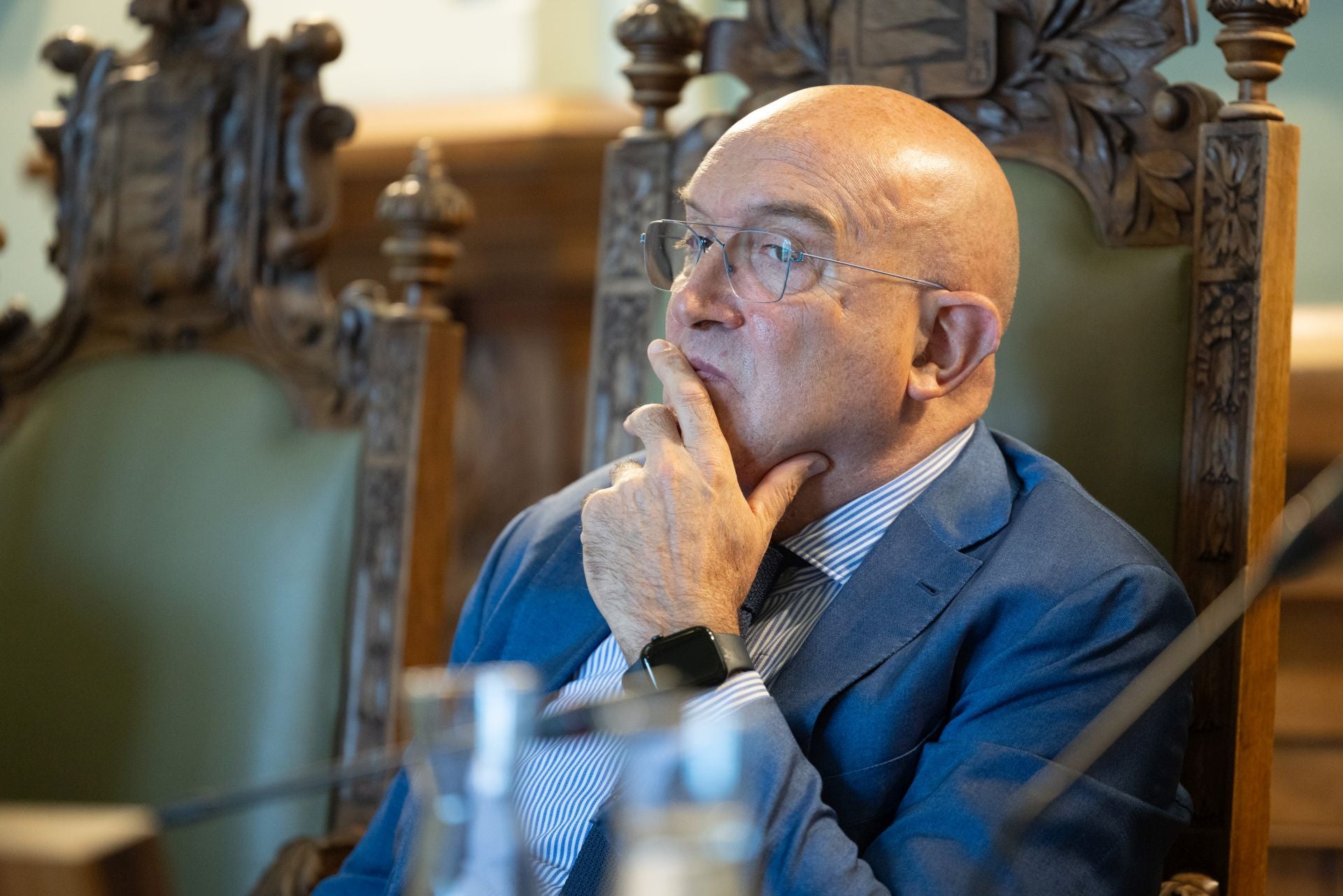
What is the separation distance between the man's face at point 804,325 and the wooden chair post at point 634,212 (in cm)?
33

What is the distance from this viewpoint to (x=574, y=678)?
1296mm

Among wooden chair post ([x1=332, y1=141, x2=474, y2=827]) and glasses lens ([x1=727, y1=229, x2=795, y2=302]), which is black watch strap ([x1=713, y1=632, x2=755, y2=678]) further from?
wooden chair post ([x1=332, y1=141, x2=474, y2=827])

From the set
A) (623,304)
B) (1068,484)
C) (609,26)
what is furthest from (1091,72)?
(609,26)

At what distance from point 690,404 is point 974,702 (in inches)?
13.1

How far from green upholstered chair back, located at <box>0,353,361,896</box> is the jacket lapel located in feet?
2.42

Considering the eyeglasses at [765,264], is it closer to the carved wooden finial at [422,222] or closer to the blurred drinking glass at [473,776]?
the carved wooden finial at [422,222]

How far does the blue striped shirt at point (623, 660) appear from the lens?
117 cm

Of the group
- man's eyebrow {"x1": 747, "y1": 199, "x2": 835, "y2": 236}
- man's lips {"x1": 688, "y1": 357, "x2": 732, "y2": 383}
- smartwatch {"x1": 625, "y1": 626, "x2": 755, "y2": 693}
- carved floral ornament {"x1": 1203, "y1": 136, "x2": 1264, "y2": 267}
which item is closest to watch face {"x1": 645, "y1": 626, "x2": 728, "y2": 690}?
smartwatch {"x1": 625, "y1": 626, "x2": 755, "y2": 693}

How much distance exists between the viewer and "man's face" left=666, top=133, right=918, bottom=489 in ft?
3.96

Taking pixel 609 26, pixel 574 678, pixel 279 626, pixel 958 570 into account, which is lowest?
pixel 279 626

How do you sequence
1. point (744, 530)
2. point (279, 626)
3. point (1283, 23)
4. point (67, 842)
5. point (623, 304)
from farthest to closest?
point (279, 626) → point (623, 304) → point (1283, 23) → point (744, 530) → point (67, 842)

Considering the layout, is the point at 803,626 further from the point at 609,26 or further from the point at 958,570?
the point at 609,26

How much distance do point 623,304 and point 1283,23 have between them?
70cm

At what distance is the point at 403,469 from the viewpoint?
5.57 ft
